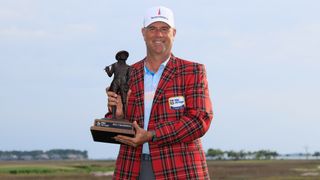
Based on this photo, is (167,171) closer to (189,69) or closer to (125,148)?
(125,148)

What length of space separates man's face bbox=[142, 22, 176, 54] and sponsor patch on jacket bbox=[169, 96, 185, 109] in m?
0.46

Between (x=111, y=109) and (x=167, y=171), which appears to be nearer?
(x=167, y=171)

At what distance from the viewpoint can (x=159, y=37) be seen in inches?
198

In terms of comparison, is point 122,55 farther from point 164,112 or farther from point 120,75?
point 164,112

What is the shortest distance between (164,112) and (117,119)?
0.42 m

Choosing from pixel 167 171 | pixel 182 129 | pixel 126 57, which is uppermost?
pixel 126 57

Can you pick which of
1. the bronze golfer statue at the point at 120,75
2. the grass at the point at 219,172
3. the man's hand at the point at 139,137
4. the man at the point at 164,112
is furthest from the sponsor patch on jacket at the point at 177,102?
the grass at the point at 219,172

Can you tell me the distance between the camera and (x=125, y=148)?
513 centimetres

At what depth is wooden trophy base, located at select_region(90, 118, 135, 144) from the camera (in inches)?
188

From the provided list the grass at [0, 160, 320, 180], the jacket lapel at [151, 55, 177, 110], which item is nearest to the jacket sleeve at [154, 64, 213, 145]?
the jacket lapel at [151, 55, 177, 110]

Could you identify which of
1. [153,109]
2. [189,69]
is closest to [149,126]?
[153,109]

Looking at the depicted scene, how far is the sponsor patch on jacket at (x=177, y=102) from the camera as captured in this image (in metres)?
4.90

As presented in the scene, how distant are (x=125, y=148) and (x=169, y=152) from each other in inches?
18.0

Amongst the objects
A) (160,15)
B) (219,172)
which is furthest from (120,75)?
(219,172)
